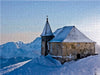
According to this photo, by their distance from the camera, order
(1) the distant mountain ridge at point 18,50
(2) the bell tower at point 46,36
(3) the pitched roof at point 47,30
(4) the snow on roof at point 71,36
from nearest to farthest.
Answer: (4) the snow on roof at point 71,36
(2) the bell tower at point 46,36
(3) the pitched roof at point 47,30
(1) the distant mountain ridge at point 18,50

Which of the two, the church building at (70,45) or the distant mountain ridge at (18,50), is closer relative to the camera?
the church building at (70,45)

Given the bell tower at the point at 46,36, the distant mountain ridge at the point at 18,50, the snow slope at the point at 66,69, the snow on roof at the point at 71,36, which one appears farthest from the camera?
the distant mountain ridge at the point at 18,50

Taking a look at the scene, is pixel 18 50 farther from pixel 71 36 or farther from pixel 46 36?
pixel 71 36

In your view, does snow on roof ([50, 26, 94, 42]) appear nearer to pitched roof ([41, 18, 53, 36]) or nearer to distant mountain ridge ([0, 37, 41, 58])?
pitched roof ([41, 18, 53, 36])

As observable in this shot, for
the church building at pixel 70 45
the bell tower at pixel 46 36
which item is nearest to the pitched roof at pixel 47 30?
the bell tower at pixel 46 36

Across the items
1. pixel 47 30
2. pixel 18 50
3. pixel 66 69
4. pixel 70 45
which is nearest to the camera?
pixel 66 69

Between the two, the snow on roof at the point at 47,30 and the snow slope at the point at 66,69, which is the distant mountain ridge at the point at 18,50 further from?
the snow slope at the point at 66,69

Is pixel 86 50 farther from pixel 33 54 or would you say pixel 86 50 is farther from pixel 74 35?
pixel 33 54

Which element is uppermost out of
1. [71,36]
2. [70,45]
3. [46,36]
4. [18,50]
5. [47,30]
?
[47,30]

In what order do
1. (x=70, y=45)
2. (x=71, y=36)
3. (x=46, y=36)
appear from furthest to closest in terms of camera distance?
(x=46, y=36), (x=71, y=36), (x=70, y=45)

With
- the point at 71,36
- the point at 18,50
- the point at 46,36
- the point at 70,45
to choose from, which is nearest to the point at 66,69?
the point at 70,45

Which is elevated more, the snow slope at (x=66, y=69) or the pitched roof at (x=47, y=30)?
the pitched roof at (x=47, y=30)

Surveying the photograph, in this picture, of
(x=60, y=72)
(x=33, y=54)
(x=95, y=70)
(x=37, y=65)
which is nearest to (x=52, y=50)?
(x=37, y=65)

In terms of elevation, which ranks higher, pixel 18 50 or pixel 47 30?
pixel 47 30
